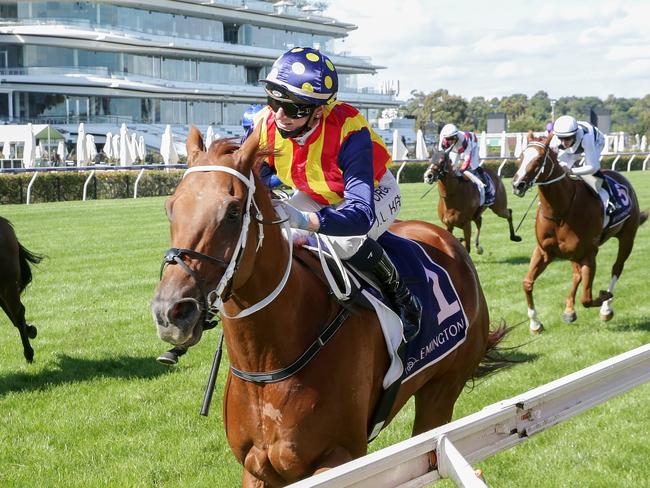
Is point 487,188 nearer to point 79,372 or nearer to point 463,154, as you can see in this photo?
point 463,154

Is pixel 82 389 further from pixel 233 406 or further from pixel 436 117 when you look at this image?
pixel 436 117

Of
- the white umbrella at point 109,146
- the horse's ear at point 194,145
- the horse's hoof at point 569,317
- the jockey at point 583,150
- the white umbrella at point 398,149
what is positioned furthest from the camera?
the white umbrella at point 109,146

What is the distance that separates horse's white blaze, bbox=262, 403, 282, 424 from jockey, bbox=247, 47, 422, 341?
64 cm

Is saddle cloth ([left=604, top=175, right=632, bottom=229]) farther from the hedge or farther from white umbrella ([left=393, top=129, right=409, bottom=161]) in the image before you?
white umbrella ([left=393, top=129, right=409, bottom=161])

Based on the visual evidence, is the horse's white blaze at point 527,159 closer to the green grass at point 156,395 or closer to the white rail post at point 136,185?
the green grass at point 156,395

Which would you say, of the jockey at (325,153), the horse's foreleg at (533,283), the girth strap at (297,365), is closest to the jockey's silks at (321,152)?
the jockey at (325,153)

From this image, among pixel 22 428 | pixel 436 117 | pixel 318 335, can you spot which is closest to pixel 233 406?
pixel 318 335

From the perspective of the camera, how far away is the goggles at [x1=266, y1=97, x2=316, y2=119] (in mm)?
3148

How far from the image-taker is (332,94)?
125 inches

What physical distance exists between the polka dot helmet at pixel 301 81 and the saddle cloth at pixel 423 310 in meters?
0.60

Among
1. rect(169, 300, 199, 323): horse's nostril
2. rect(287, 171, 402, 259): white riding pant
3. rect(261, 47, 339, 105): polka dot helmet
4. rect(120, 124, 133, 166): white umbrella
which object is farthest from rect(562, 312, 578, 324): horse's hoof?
rect(120, 124, 133, 166): white umbrella

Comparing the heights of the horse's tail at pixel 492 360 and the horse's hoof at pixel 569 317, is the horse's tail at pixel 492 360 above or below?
above

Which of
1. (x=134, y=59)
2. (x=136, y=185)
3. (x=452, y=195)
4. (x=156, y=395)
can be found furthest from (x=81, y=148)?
(x=134, y=59)

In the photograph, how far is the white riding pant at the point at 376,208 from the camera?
10.7ft
